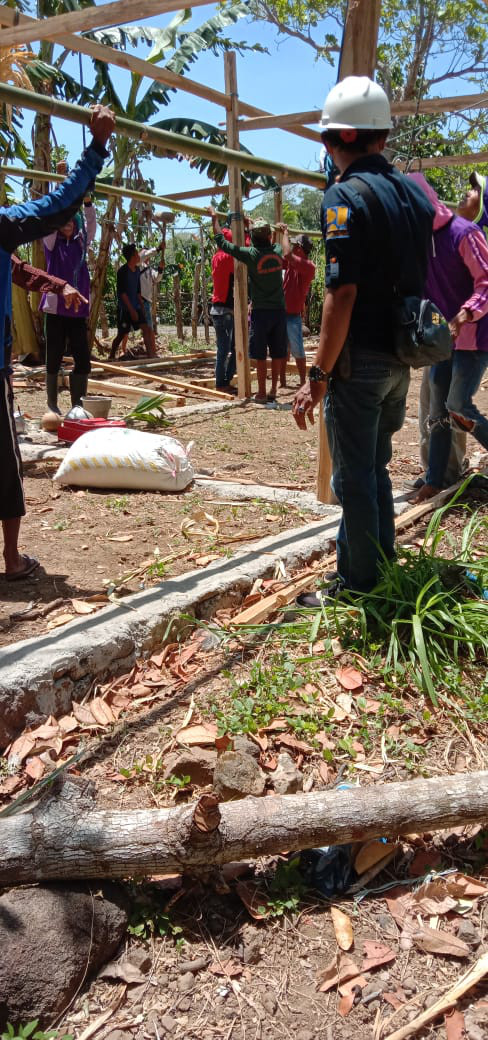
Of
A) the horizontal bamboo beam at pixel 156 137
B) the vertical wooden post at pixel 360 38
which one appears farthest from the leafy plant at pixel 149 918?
the horizontal bamboo beam at pixel 156 137

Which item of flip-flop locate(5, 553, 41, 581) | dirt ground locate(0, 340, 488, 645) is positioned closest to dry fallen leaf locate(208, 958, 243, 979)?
dirt ground locate(0, 340, 488, 645)

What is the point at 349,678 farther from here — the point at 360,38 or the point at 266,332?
the point at 266,332

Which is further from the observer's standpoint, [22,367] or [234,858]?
[22,367]

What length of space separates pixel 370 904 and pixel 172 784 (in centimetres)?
71

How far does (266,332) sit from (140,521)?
5.20 metres

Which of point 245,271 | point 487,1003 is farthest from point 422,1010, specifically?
point 245,271

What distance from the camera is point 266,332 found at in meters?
9.33

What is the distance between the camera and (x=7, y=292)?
345cm

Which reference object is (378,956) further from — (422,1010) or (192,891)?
(192,891)

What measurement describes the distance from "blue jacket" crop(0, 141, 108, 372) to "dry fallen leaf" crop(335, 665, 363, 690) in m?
2.00

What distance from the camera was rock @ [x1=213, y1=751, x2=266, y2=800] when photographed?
233cm

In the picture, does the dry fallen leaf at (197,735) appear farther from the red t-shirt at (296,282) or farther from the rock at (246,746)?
the red t-shirt at (296,282)

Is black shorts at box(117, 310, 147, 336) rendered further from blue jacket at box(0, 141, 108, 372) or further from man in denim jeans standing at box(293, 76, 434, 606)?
man in denim jeans standing at box(293, 76, 434, 606)

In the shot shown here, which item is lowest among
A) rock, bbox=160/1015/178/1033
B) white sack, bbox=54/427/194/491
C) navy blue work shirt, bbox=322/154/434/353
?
rock, bbox=160/1015/178/1033
